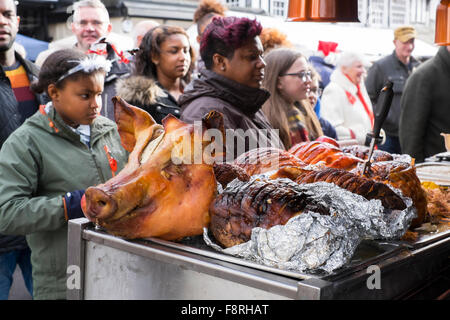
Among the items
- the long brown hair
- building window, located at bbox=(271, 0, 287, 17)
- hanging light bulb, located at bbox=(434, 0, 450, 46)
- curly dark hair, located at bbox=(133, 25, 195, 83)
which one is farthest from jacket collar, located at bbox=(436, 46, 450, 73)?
curly dark hair, located at bbox=(133, 25, 195, 83)

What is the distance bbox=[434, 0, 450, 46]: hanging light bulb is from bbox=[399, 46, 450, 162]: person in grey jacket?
754 mm

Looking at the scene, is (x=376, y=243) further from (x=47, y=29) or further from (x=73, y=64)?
(x=47, y=29)

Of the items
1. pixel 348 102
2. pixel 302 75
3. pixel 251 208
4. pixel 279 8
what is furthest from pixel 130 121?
pixel 348 102

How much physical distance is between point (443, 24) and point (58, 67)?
2440 millimetres

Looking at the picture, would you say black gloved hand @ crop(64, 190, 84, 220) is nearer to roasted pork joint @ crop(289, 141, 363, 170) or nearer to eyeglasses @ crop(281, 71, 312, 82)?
roasted pork joint @ crop(289, 141, 363, 170)

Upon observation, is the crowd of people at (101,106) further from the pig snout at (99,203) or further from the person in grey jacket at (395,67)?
the person in grey jacket at (395,67)

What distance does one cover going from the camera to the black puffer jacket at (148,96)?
10.4 feet

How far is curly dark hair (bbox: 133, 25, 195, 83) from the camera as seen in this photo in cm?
332

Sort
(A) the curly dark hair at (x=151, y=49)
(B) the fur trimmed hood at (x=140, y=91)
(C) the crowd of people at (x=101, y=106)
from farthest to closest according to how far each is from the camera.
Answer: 1. (A) the curly dark hair at (x=151, y=49)
2. (B) the fur trimmed hood at (x=140, y=91)
3. (C) the crowd of people at (x=101, y=106)

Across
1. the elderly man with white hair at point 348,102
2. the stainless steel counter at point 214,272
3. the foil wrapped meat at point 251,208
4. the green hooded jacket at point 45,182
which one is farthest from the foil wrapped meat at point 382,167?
the elderly man with white hair at point 348,102

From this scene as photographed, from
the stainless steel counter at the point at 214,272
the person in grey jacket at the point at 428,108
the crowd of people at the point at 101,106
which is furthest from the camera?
the person in grey jacket at the point at 428,108

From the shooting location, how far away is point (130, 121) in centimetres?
126

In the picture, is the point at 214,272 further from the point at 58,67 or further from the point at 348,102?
the point at 348,102

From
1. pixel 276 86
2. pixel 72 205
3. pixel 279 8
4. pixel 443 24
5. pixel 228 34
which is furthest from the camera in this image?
pixel 276 86
